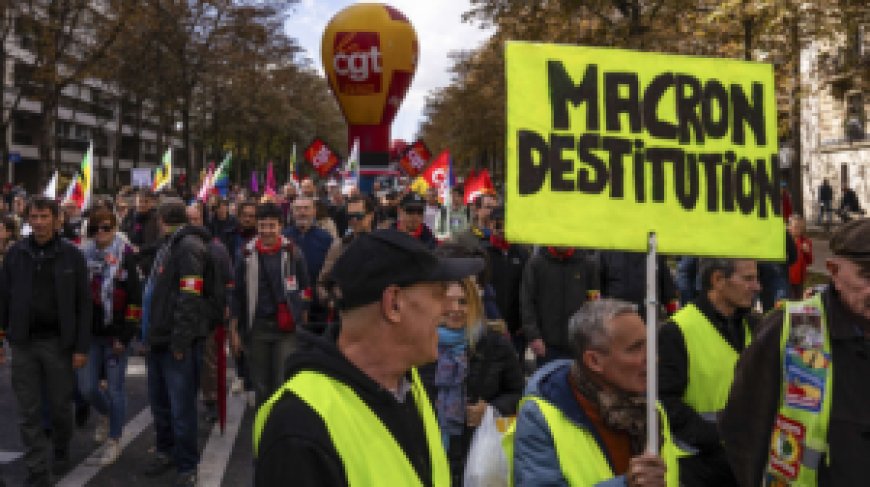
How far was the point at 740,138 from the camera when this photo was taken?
307cm

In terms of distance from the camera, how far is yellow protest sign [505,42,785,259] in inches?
111

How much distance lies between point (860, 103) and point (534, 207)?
38.6 metres

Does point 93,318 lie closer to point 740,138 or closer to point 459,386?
point 459,386

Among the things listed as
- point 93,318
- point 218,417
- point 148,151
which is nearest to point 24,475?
point 93,318

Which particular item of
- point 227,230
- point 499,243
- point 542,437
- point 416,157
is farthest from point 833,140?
point 542,437

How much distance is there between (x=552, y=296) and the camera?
701 centimetres

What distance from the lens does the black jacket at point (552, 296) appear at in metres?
7.01

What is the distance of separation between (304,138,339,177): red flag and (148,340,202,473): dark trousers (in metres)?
15.3

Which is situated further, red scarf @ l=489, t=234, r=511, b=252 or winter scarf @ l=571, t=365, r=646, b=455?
red scarf @ l=489, t=234, r=511, b=252

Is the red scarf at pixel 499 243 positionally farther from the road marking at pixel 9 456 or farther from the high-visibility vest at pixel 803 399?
the high-visibility vest at pixel 803 399

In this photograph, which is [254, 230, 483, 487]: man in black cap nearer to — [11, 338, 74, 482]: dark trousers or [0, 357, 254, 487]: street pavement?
[0, 357, 254, 487]: street pavement

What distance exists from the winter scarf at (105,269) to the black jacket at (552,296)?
3215 millimetres

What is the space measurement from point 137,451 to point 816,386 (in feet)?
17.1

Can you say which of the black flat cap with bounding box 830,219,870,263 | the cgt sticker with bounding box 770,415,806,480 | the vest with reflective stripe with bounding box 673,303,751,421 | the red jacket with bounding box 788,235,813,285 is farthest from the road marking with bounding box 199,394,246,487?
the red jacket with bounding box 788,235,813,285
